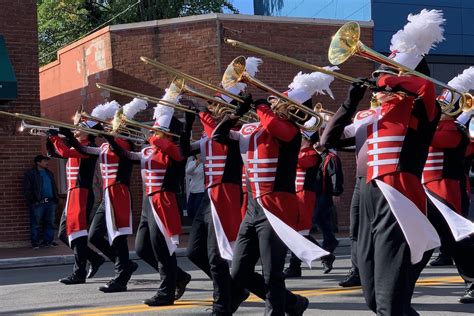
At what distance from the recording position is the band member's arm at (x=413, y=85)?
4.87 meters

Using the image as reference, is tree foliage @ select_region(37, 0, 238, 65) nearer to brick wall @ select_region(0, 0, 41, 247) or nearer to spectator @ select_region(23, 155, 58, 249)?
brick wall @ select_region(0, 0, 41, 247)

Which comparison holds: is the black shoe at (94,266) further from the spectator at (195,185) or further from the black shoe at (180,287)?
the spectator at (195,185)

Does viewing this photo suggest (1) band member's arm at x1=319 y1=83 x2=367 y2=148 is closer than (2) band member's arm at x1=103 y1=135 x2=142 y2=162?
Yes

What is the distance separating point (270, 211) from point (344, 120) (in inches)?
49.6

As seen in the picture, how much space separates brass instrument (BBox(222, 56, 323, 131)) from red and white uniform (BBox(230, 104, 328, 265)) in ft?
0.36

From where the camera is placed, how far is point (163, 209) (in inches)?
316

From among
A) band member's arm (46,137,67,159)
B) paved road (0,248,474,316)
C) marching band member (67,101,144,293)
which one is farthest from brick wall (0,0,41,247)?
marching band member (67,101,144,293)

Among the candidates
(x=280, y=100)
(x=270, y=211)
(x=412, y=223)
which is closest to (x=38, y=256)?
(x=270, y=211)

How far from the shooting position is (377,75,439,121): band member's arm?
192 inches

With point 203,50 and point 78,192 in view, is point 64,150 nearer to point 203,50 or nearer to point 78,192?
point 78,192

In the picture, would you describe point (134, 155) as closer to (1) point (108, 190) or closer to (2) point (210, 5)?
(1) point (108, 190)

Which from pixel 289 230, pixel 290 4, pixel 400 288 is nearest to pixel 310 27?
pixel 290 4

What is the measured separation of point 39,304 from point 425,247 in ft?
15.5

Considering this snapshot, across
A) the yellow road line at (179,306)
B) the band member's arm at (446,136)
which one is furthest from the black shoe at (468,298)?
the band member's arm at (446,136)
